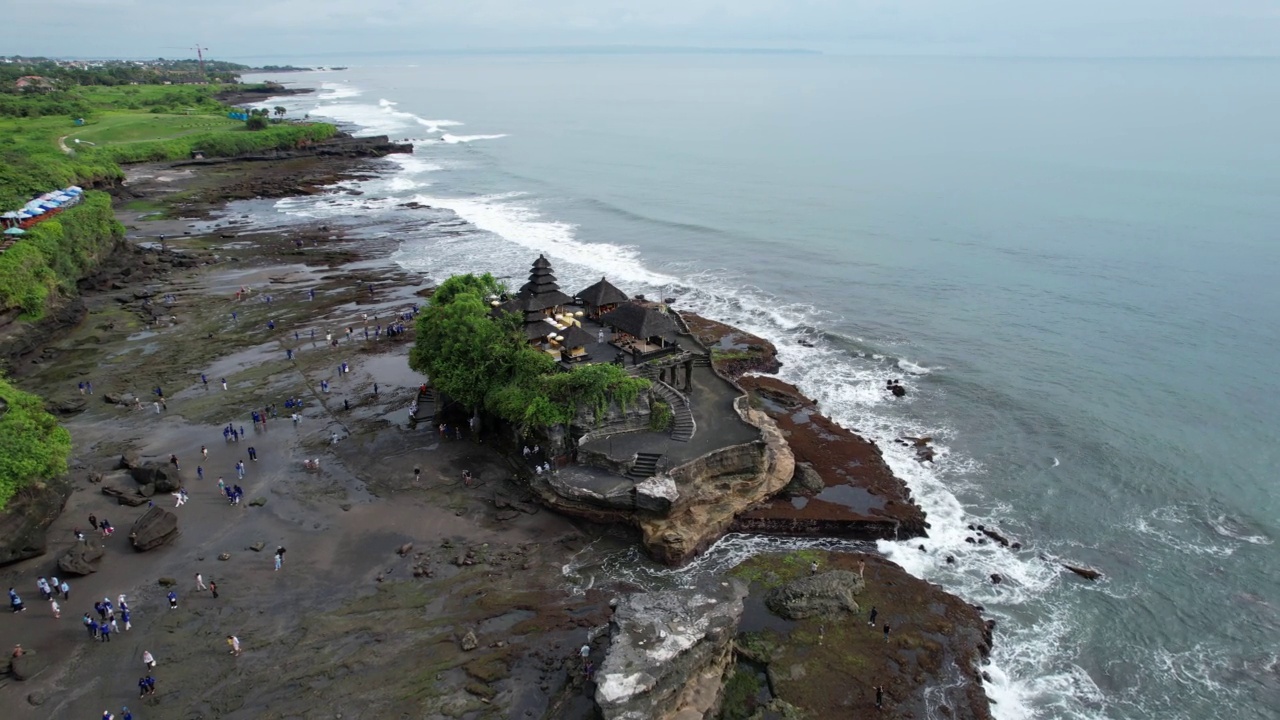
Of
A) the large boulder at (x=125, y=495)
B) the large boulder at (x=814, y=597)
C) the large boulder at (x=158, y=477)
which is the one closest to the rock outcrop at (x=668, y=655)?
the large boulder at (x=814, y=597)

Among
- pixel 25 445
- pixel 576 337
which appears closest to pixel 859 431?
pixel 576 337

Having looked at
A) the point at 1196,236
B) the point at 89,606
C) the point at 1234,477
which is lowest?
the point at 89,606

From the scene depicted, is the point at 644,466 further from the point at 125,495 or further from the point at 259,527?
A: the point at 125,495

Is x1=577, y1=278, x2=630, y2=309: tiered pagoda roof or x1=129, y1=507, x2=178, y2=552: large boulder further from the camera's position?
x1=577, y1=278, x2=630, y2=309: tiered pagoda roof

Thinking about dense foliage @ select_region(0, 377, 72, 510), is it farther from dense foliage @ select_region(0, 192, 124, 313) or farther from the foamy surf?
the foamy surf

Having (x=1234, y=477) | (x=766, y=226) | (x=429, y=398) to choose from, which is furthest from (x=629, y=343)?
(x=766, y=226)

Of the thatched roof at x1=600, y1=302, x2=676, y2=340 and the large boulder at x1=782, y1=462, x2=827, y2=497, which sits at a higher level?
the thatched roof at x1=600, y1=302, x2=676, y2=340

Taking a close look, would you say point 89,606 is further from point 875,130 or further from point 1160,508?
point 875,130

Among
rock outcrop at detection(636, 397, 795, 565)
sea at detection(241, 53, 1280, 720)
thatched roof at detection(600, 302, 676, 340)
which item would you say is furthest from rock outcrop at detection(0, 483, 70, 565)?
thatched roof at detection(600, 302, 676, 340)
